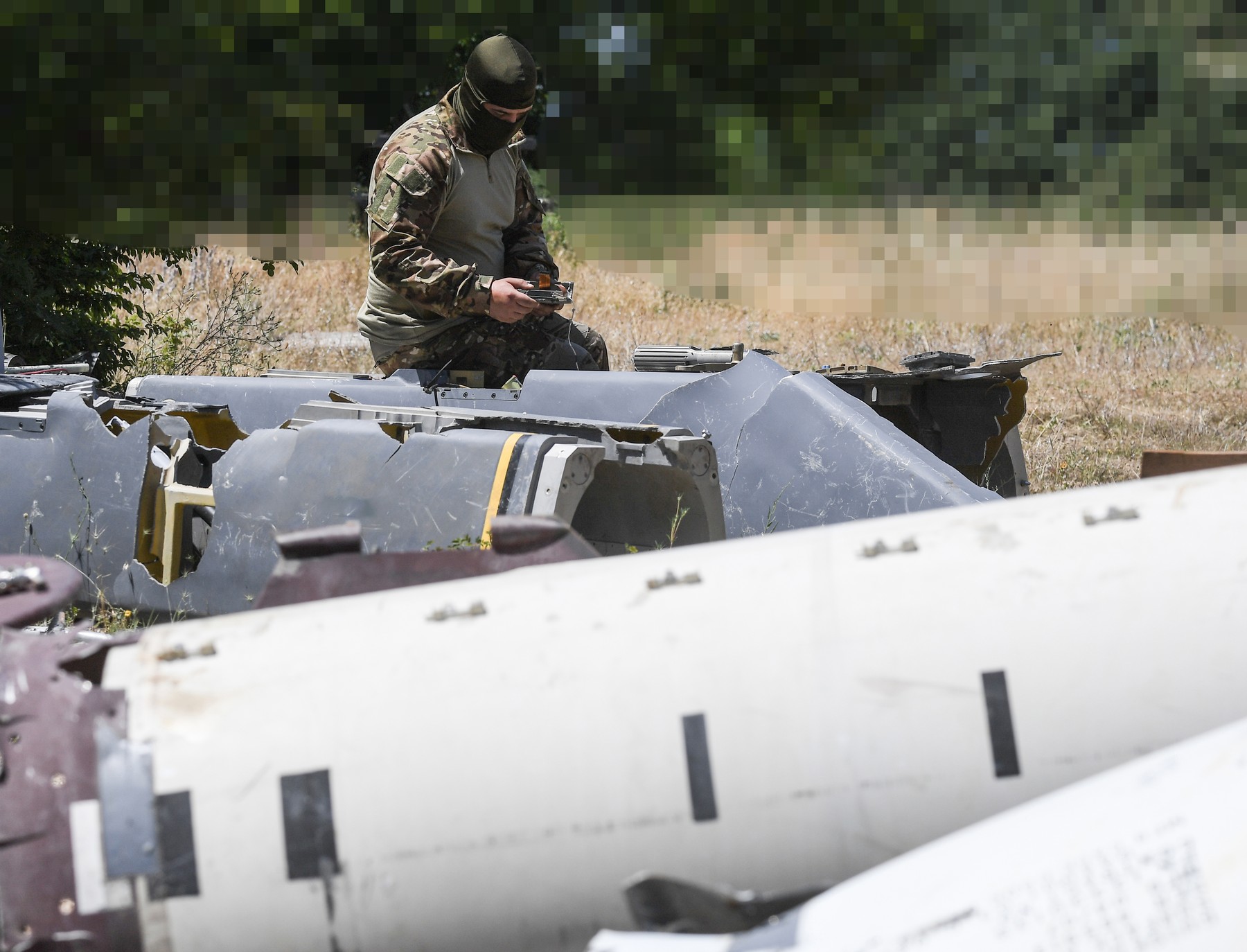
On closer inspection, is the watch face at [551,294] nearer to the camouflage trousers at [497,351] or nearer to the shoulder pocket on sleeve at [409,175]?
the camouflage trousers at [497,351]

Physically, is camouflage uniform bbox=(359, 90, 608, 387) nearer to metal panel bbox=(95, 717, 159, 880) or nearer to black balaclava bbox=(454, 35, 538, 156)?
black balaclava bbox=(454, 35, 538, 156)

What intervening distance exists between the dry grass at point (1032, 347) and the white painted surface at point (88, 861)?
212 inches

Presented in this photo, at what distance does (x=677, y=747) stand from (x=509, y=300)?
3143 mm

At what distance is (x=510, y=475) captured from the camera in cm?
324

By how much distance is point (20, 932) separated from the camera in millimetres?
1790

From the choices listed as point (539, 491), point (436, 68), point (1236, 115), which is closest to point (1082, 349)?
point (1236, 115)

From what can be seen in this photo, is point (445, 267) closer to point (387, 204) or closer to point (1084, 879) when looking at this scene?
point (387, 204)

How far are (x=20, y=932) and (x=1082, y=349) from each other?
11.9 meters

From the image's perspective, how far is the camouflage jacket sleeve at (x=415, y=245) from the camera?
15.6 ft

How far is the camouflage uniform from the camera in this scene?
15.8 feet

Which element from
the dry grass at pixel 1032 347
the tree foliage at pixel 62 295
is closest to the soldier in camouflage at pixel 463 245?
the dry grass at pixel 1032 347

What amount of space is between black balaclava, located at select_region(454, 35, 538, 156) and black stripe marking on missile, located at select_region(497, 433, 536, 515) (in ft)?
7.01

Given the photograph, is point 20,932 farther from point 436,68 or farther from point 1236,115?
point 1236,115

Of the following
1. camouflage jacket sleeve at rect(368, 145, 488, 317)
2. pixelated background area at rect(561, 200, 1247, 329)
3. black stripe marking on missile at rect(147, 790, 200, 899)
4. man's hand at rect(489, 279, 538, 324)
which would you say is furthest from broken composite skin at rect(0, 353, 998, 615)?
pixelated background area at rect(561, 200, 1247, 329)
